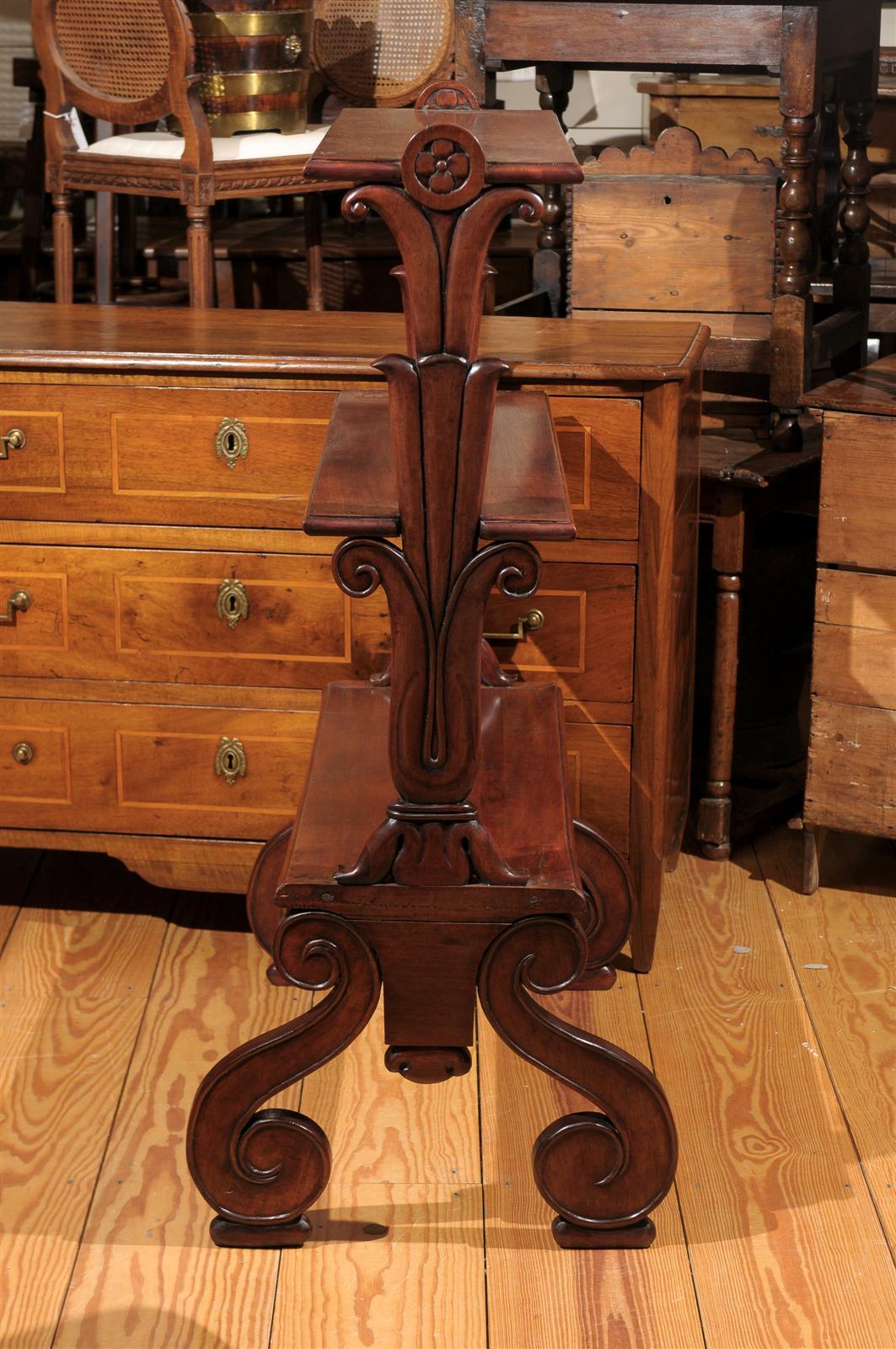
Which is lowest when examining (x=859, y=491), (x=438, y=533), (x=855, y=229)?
(x=859, y=491)

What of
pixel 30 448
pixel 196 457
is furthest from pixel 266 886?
pixel 30 448

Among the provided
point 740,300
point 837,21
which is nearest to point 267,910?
point 740,300

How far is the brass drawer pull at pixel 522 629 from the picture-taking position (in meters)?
2.53

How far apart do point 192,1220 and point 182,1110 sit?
231mm

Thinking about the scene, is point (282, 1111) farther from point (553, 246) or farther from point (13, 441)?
point (553, 246)

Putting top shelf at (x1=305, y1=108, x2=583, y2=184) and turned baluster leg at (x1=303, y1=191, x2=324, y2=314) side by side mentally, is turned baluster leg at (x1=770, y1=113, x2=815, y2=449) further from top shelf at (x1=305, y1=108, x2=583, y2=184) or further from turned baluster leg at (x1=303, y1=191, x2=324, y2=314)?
turned baluster leg at (x1=303, y1=191, x2=324, y2=314)

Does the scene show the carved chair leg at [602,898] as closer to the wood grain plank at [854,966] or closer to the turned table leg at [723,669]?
the wood grain plank at [854,966]

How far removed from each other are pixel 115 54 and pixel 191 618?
179cm

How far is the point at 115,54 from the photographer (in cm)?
375

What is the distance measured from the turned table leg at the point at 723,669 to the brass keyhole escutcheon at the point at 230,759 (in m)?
0.88

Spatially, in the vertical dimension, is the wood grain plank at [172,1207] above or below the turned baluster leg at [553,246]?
below

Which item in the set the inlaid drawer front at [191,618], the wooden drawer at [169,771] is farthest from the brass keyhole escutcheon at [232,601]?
the wooden drawer at [169,771]

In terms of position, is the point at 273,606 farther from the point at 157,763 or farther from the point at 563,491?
the point at 563,491

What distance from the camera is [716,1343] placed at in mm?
1913
